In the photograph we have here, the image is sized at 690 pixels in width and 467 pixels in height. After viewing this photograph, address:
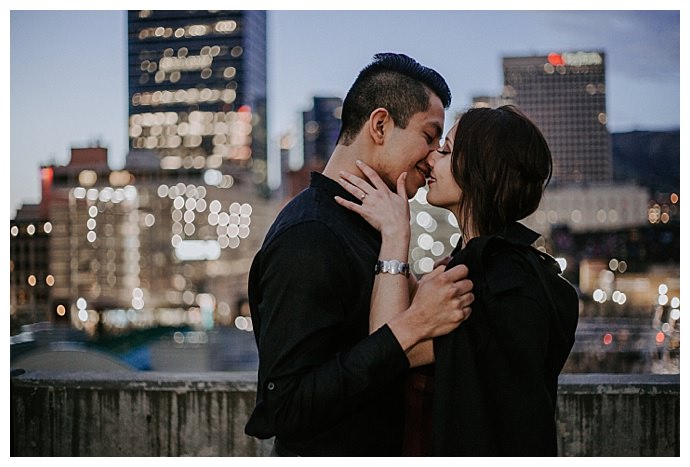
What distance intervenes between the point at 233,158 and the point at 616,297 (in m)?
76.5

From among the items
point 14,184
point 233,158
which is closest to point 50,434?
point 14,184

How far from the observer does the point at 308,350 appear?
5.41ft

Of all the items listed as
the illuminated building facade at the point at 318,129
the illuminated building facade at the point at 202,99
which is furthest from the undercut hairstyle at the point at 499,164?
the illuminated building facade at the point at 318,129

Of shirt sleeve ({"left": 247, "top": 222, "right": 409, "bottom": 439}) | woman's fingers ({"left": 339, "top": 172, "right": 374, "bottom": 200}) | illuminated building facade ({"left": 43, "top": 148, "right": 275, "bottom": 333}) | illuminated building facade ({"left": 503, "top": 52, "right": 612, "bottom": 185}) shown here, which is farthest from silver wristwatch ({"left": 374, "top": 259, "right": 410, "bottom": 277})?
illuminated building facade ({"left": 43, "top": 148, "right": 275, "bottom": 333})

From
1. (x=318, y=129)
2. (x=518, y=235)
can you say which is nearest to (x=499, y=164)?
(x=518, y=235)

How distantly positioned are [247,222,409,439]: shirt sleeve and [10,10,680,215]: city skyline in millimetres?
669

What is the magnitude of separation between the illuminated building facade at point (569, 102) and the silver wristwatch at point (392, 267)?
64.1 m

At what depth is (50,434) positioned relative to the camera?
145 inches

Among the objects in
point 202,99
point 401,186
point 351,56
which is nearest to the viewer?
point 401,186

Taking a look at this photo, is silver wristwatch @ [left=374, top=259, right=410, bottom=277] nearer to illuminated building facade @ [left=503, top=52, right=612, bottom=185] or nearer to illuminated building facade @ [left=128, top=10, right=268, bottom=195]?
illuminated building facade @ [left=503, top=52, right=612, bottom=185]

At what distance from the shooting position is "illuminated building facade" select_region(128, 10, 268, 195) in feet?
339

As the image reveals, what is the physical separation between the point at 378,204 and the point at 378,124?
0.85 ft

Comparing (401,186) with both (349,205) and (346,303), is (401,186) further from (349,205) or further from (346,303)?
(346,303)
